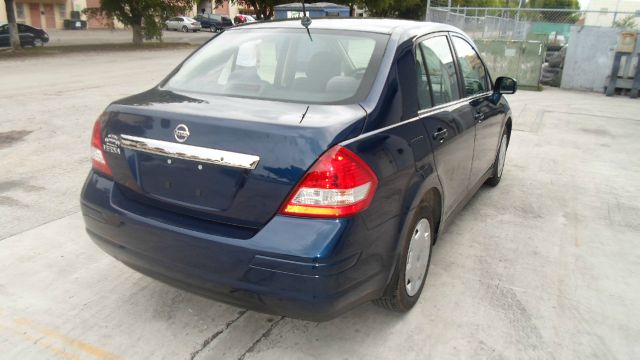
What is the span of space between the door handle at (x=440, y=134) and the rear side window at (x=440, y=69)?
0.57ft

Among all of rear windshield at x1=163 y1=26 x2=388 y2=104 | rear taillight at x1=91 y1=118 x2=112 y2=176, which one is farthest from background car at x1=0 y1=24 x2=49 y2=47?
rear taillight at x1=91 y1=118 x2=112 y2=176

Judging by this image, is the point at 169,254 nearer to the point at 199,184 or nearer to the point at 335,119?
the point at 199,184

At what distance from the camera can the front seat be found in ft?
9.16

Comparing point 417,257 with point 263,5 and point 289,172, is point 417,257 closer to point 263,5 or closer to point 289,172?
point 289,172

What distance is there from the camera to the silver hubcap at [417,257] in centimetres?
282

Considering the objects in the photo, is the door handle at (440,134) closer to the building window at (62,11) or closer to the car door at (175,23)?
the car door at (175,23)

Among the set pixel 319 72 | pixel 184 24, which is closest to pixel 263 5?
pixel 184 24

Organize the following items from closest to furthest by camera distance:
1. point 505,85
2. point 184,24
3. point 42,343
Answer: point 42,343, point 505,85, point 184,24

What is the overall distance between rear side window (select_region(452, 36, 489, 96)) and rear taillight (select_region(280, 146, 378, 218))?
6.37 feet

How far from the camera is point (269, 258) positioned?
2168 mm

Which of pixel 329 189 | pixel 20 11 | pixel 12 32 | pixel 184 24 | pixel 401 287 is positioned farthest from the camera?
pixel 20 11

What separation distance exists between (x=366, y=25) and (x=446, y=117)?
0.77 m

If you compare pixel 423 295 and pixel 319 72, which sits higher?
pixel 319 72

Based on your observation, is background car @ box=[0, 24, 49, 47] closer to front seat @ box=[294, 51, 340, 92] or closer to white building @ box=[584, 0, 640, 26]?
white building @ box=[584, 0, 640, 26]
